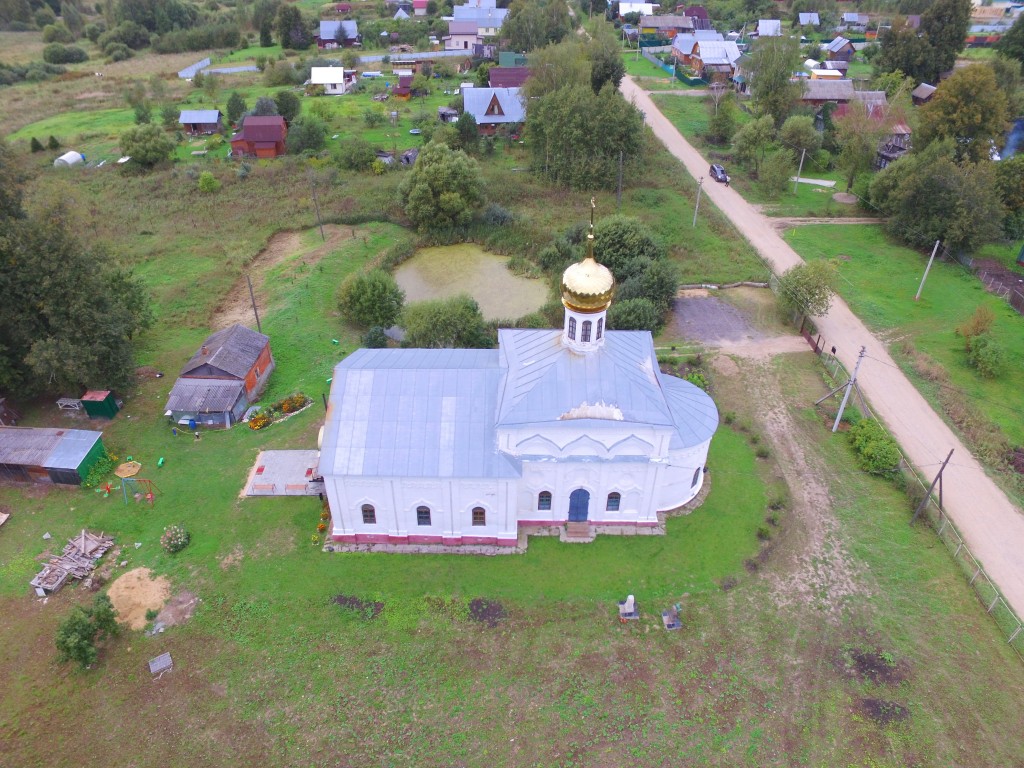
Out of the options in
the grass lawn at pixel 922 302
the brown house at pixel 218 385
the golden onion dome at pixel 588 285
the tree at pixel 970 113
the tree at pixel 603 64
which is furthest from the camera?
the tree at pixel 603 64

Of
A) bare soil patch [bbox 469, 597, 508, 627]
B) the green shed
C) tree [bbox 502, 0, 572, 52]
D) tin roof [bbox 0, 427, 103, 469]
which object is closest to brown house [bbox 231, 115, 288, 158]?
the green shed

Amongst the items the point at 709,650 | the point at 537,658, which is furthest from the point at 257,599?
the point at 709,650

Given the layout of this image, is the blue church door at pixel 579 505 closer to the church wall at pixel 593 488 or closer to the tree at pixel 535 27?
the church wall at pixel 593 488

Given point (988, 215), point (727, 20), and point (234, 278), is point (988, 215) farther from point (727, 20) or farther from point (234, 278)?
point (727, 20)

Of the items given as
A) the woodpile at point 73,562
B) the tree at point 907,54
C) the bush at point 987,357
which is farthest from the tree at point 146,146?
the tree at point 907,54

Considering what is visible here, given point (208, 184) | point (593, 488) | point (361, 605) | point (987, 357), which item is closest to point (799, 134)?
point (987, 357)
